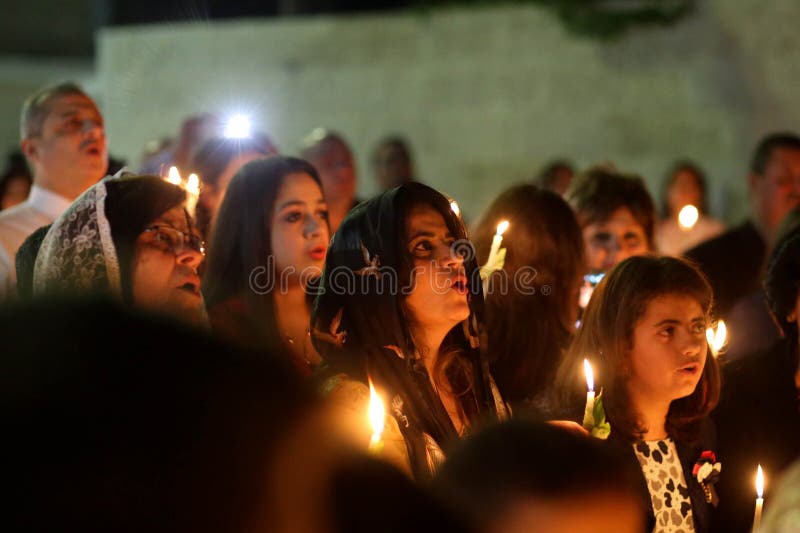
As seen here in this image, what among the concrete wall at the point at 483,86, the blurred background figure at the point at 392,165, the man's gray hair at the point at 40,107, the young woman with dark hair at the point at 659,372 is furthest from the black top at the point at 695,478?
the concrete wall at the point at 483,86

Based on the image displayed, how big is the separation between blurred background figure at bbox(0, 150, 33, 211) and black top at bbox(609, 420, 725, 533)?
16.1 ft

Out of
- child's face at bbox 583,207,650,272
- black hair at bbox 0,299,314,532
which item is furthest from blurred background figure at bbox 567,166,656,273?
black hair at bbox 0,299,314,532

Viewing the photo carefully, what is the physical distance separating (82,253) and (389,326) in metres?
0.91

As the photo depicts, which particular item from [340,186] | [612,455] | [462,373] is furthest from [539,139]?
[612,455]

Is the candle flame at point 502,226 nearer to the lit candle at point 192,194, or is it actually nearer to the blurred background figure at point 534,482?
the lit candle at point 192,194

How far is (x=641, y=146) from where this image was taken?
40.4 ft

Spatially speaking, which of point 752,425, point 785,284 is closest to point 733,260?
point 785,284

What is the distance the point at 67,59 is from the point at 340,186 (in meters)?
14.8

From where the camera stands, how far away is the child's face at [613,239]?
5492 mm

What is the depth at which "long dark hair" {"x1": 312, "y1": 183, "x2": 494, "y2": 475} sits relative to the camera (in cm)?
325

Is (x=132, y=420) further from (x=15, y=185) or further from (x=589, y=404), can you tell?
(x=15, y=185)

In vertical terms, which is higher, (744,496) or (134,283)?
(134,283)

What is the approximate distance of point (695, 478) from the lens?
3.46 meters

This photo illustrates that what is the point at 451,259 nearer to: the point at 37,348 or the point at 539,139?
the point at 37,348
